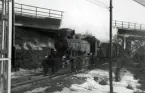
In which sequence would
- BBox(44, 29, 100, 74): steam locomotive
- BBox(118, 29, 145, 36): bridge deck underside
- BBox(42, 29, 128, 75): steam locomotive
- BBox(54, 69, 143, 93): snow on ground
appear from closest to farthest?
1. BBox(54, 69, 143, 93): snow on ground
2. BBox(44, 29, 100, 74): steam locomotive
3. BBox(42, 29, 128, 75): steam locomotive
4. BBox(118, 29, 145, 36): bridge deck underside

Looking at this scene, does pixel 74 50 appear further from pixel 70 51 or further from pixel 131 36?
pixel 131 36

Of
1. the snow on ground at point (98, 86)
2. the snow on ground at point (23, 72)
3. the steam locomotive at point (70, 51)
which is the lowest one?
the snow on ground at point (98, 86)

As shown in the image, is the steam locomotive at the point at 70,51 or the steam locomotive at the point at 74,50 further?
the steam locomotive at the point at 74,50

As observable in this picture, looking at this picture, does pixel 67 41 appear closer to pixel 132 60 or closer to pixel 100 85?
pixel 100 85

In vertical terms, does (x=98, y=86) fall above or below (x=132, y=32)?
below

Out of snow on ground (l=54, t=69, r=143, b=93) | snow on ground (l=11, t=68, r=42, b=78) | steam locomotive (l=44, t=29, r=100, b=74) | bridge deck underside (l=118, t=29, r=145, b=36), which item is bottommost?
snow on ground (l=54, t=69, r=143, b=93)

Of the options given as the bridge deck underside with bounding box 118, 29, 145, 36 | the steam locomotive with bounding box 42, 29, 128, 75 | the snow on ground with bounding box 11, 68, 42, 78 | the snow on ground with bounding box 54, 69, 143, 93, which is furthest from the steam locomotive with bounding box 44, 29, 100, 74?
the bridge deck underside with bounding box 118, 29, 145, 36

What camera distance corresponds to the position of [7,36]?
5453 millimetres

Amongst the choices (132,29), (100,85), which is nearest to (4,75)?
(100,85)

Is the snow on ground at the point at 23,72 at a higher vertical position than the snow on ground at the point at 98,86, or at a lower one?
higher

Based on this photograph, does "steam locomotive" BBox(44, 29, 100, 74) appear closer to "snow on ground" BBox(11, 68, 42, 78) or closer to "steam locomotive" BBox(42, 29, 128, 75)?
"steam locomotive" BBox(42, 29, 128, 75)

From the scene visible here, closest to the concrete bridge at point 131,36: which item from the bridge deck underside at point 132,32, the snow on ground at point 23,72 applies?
the bridge deck underside at point 132,32

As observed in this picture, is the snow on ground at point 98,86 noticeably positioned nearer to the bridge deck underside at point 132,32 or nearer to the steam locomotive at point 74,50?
the steam locomotive at point 74,50

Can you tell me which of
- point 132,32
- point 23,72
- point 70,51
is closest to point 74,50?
point 70,51
